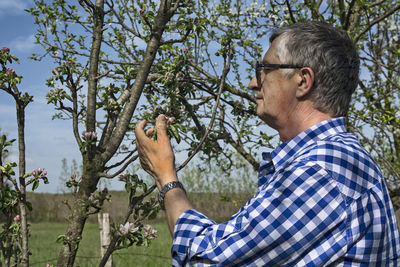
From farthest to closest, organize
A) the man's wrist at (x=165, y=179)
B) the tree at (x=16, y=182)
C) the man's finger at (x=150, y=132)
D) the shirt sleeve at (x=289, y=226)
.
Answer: the tree at (x=16, y=182)
the man's finger at (x=150, y=132)
the man's wrist at (x=165, y=179)
the shirt sleeve at (x=289, y=226)

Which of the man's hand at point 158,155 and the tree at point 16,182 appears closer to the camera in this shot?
the man's hand at point 158,155

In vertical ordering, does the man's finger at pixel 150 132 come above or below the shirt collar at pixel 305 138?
above

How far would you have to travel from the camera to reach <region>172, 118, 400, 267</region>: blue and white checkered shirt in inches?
58.9

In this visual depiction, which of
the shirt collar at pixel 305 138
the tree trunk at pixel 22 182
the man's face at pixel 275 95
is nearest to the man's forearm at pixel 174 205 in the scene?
the shirt collar at pixel 305 138

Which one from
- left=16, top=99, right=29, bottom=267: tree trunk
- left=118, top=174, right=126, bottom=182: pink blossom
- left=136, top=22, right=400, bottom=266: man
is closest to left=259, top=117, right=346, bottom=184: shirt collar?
left=136, top=22, right=400, bottom=266: man

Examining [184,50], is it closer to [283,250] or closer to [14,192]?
[14,192]

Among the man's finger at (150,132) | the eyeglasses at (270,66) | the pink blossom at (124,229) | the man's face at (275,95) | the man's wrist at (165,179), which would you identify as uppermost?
the eyeglasses at (270,66)

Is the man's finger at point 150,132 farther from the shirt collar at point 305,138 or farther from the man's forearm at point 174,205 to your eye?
the shirt collar at point 305,138

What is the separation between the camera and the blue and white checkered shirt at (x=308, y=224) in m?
1.50

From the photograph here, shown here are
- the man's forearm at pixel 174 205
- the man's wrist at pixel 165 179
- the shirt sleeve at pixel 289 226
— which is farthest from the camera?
the man's wrist at pixel 165 179

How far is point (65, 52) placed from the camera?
5039 mm

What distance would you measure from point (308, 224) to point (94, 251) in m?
10.4

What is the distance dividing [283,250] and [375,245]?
0.37 meters

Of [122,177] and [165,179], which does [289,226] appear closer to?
[165,179]
